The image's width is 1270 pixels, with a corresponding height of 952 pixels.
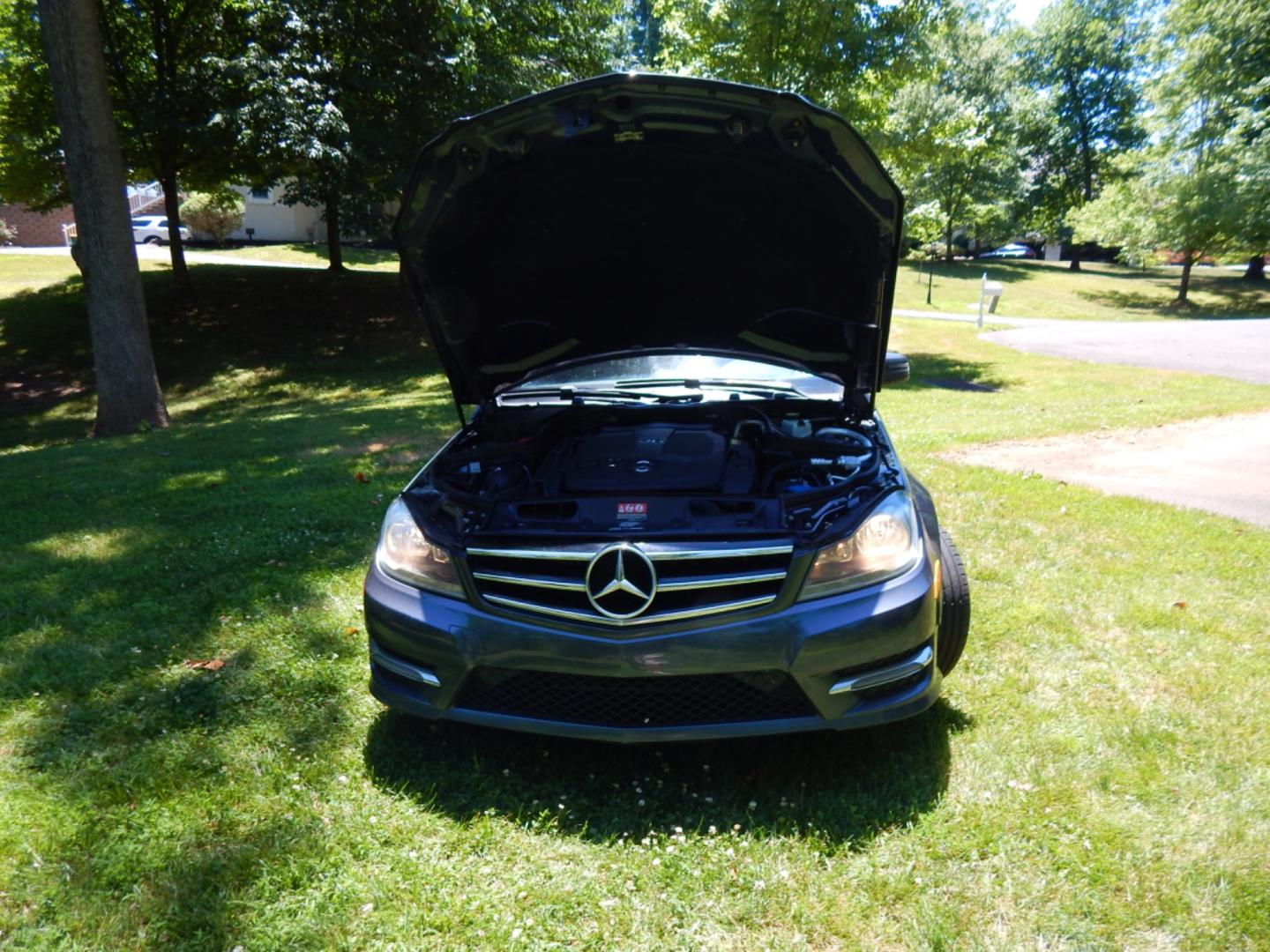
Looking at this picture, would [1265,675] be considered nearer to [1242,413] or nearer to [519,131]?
[519,131]

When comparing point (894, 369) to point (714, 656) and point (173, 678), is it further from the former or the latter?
point (173, 678)

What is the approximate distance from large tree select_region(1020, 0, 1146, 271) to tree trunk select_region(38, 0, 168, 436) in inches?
1774

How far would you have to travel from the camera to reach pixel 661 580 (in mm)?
2578

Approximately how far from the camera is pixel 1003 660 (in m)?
3.67

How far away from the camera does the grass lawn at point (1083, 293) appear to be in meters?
30.0

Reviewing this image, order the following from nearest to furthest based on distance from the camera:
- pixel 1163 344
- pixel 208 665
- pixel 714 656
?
1. pixel 714 656
2. pixel 208 665
3. pixel 1163 344

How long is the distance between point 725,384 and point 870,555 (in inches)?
60.1

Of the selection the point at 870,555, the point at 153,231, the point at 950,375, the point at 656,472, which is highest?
the point at 153,231

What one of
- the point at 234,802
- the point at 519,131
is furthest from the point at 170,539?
the point at 519,131

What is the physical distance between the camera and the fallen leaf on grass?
357 centimetres

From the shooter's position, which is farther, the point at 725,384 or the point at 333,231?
the point at 333,231

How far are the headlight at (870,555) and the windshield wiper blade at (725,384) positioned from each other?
3.87ft

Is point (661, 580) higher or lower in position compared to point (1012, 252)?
lower

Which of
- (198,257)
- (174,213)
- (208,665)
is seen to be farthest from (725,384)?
(198,257)
